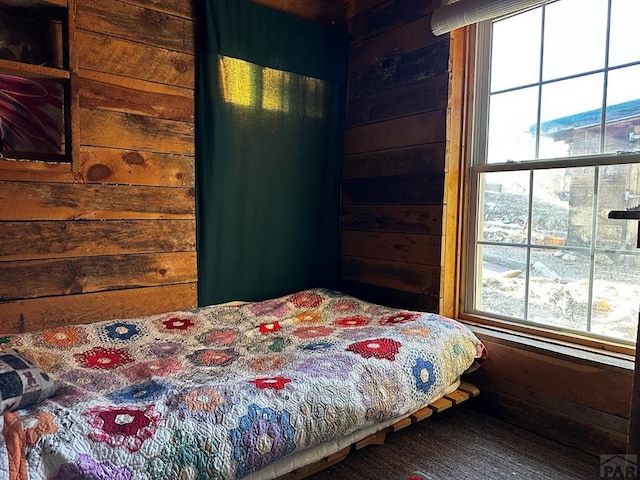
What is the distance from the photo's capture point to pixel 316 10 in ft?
8.89

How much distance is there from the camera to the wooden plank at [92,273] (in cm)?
183

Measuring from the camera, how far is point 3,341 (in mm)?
1665

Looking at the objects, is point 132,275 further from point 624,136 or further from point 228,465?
point 624,136

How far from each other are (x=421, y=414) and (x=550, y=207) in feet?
3.61

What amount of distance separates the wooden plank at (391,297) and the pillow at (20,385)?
1715 mm

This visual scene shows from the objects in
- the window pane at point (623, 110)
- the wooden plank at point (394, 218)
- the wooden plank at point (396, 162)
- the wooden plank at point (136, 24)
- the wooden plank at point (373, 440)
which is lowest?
the wooden plank at point (373, 440)

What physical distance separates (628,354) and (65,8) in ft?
8.47

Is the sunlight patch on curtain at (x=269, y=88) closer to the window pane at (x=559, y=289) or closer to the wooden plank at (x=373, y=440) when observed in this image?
the window pane at (x=559, y=289)

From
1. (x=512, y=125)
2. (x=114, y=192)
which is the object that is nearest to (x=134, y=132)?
(x=114, y=192)

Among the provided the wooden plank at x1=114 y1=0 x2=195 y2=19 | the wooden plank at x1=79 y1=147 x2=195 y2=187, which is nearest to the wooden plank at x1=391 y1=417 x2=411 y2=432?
the wooden plank at x1=79 y1=147 x2=195 y2=187

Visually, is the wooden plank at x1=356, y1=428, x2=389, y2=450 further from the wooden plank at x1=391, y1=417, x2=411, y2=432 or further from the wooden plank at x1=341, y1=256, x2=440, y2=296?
the wooden plank at x1=341, y1=256, x2=440, y2=296

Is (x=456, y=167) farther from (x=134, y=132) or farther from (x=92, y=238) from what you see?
(x=92, y=238)

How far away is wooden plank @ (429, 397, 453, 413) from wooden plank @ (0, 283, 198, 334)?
1247 mm

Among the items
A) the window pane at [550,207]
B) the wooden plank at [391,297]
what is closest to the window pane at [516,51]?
the window pane at [550,207]
